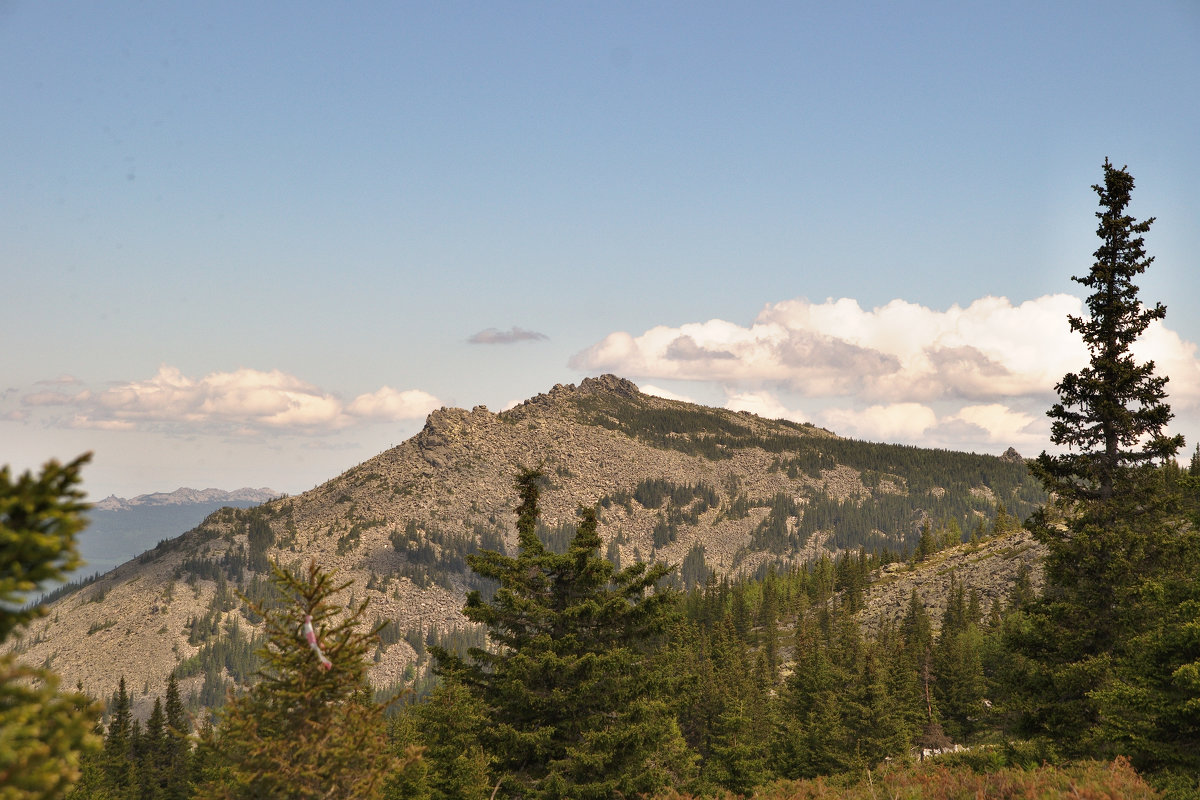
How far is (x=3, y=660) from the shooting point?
23.3 feet

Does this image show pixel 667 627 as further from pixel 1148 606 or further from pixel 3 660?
pixel 3 660

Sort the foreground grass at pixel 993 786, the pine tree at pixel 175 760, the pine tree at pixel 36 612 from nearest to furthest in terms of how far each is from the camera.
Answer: the pine tree at pixel 36 612 → the foreground grass at pixel 993 786 → the pine tree at pixel 175 760

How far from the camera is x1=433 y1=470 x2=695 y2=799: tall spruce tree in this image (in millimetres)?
24625

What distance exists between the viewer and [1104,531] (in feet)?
86.7

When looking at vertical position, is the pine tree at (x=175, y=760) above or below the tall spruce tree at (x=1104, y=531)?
below

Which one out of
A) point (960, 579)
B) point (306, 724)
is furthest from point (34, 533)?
point (960, 579)

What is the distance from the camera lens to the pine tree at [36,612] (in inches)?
271

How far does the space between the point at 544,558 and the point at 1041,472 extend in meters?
18.0

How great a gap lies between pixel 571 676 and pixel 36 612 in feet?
68.3

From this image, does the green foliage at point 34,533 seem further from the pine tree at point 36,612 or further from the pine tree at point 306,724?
the pine tree at point 306,724

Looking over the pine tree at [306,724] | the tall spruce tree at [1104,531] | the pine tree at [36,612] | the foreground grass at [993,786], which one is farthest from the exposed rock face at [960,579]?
the pine tree at [36,612]

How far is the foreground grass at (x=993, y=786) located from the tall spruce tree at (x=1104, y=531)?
776 cm

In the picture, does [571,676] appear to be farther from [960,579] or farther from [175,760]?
[960,579]

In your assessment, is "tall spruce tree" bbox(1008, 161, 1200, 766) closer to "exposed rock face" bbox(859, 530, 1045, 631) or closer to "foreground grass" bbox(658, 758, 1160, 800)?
"foreground grass" bbox(658, 758, 1160, 800)
